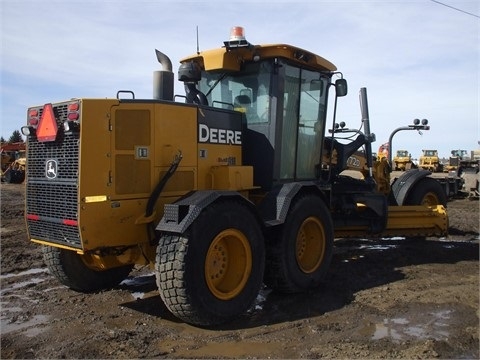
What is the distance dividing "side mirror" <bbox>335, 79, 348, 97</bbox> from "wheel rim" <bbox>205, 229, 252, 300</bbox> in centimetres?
318

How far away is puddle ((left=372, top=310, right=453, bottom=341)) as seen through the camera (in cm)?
432

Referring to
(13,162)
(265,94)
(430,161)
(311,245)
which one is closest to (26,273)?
(311,245)

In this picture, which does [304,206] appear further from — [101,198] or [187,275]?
[101,198]

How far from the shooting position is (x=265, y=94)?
19.3 feet

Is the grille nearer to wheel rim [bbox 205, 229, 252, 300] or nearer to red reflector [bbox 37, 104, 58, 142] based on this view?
red reflector [bbox 37, 104, 58, 142]

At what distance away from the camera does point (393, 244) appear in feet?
29.2

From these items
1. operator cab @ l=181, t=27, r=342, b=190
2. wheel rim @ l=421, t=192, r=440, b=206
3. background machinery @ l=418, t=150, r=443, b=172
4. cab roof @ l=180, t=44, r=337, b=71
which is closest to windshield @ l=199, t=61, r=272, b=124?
operator cab @ l=181, t=27, r=342, b=190

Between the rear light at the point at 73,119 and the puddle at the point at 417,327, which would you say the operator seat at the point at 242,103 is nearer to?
the rear light at the point at 73,119

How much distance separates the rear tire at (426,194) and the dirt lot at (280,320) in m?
2.23

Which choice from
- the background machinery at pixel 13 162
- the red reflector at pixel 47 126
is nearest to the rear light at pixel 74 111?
the red reflector at pixel 47 126

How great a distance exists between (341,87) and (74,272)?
4.44 meters

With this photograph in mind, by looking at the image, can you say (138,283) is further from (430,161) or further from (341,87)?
(430,161)

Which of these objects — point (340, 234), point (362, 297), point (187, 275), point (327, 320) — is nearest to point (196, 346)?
point (187, 275)

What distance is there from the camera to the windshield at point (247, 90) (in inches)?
232
